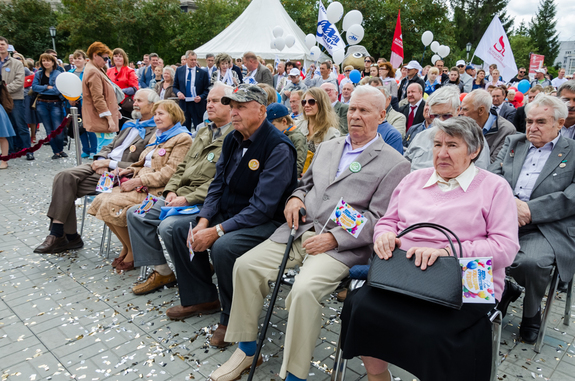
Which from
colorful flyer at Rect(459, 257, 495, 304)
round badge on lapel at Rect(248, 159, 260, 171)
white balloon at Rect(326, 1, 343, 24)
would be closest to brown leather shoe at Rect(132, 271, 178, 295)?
round badge on lapel at Rect(248, 159, 260, 171)

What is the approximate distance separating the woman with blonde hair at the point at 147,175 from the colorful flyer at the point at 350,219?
87.7 inches

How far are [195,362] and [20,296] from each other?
2.08 meters

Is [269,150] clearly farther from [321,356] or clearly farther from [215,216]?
[321,356]

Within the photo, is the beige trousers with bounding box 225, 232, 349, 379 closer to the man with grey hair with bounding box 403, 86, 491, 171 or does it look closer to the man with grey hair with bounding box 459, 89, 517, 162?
the man with grey hair with bounding box 403, 86, 491, 171

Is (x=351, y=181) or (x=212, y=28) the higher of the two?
(x=212, y=28)

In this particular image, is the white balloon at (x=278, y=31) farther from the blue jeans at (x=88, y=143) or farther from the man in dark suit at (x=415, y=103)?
the man in dark suit at (x=415, y=103)

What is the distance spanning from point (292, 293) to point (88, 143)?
829 centimetres

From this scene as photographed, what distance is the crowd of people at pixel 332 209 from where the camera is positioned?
2197 millimetres

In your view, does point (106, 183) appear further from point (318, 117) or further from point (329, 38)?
point (329, 38)

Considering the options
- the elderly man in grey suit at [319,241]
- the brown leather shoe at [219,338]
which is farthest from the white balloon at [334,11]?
the brown leather shoe at [219,338]

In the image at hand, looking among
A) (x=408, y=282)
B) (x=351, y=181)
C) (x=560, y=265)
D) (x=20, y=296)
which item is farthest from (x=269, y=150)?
(x=20, y=296)

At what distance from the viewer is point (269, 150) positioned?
3.21m

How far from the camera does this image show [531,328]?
317 cm

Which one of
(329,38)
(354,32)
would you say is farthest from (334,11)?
(329,38)
